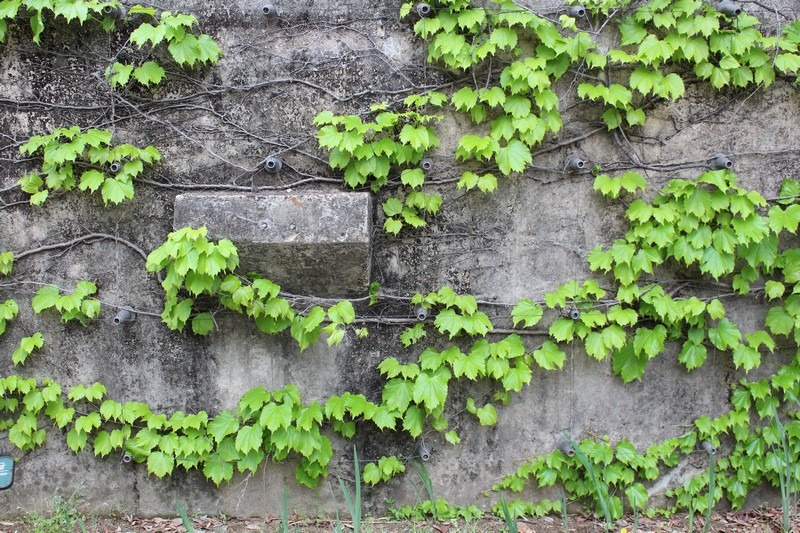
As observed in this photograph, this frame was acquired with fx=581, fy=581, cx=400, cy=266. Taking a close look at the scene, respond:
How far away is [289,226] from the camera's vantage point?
3.67m

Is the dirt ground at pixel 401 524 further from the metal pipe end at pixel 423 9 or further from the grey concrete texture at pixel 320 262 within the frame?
the metal pipe end at pixel 423 9

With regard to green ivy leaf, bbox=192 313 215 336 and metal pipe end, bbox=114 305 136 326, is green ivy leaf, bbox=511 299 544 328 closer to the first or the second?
green ivy leaf, bbox=192 313 215 336

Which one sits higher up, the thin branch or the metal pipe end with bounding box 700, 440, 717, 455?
the thin branch

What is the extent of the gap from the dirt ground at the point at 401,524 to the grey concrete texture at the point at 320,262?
0.09m

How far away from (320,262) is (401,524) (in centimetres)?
190

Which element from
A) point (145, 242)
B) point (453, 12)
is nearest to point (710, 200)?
point (453, 12)

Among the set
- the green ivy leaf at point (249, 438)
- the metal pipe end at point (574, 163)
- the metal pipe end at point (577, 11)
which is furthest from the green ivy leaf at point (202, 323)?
the metal pipe end at point (577, 11)

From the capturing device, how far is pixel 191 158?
3.95m

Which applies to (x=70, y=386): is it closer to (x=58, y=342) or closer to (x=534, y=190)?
(x=58, y=342)

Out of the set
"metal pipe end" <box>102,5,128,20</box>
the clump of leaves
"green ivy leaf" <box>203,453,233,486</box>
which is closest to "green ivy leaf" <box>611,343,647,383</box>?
"green ivy leaf" <box>203,453,233,486</box>

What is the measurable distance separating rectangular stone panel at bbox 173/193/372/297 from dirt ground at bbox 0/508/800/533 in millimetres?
1789

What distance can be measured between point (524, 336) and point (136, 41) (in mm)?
3218

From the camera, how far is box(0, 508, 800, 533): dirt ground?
393cm

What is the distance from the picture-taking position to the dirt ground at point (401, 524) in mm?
3934
